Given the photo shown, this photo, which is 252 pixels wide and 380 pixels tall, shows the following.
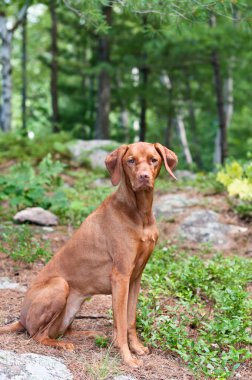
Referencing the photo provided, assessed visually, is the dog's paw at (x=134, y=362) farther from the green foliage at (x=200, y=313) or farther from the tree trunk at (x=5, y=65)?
the tree trunk at (x=5, y=65)

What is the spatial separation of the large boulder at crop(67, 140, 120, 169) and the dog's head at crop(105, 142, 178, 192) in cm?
853

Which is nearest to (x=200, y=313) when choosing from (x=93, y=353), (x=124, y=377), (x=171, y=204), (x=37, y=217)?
(x=93, y=353)

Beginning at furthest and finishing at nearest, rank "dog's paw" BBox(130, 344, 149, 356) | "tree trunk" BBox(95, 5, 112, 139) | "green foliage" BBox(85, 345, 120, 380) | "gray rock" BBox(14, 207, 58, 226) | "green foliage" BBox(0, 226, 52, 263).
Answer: "tree trunk" BBox(95, 5, 112, 139) → "gray rock" BBox(14, 207, 58, 226) → "green foliage" BBox(0, 226, 52, 263) → "dog's paw" BBox(130, 344, 149, 356) → "green foliage" BBox(85, 345, 120, 380)

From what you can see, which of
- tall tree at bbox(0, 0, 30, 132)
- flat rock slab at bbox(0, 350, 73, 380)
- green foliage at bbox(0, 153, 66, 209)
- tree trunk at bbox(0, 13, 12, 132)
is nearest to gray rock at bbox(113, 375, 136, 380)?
flat rock slab at bbox(0, 350, 73, 380)

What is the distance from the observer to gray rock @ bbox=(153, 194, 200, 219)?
28.4 ft

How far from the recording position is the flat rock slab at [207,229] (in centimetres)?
778

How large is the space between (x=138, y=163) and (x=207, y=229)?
14.1 feet

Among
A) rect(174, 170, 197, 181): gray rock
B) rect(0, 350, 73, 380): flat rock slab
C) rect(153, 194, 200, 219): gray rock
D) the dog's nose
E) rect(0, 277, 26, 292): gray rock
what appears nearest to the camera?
rect(0, 350, 73, 380): flat rock slab

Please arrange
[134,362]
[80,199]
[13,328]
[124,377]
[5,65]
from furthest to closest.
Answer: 1. [5,65]
2. [80,199]
3. [13,328]
4. [134,362]
5. [124,377]

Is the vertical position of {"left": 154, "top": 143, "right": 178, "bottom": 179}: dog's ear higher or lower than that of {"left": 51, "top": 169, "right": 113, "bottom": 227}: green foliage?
higher

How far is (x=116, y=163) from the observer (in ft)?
13.3

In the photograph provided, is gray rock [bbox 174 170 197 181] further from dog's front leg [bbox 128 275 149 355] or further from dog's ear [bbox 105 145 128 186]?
dog's ear [bbox 105 145 128 186]

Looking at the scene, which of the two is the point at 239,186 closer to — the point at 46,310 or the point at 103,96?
the point at 46,310

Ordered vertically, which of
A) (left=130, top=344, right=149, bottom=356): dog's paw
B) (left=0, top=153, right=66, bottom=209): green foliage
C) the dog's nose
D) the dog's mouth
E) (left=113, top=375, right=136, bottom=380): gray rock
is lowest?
(left=130, top=344, right=149, bottom=356): dog's paw
